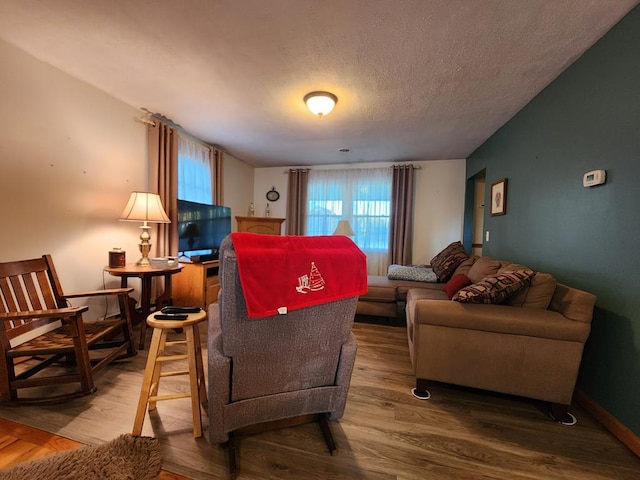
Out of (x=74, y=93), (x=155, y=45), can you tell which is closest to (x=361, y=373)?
(x=155, y=45)

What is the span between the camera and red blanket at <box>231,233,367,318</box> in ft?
3.30

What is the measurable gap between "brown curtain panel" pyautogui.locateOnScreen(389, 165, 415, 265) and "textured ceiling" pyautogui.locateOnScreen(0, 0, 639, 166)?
1.67 meters

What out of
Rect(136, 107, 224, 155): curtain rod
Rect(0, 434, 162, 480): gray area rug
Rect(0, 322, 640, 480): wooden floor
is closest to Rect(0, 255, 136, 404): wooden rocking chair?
Rect(0, 322, 640, 480): wooden floor

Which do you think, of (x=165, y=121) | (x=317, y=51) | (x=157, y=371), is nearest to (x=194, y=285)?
(x=157, y=371)

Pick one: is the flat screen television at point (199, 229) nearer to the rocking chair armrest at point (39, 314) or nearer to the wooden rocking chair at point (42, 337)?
the wooden rocking chair at point (42, 337)

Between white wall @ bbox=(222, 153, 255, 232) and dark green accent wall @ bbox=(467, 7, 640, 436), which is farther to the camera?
white wall @ bbox=(222, 153, 255, 232)

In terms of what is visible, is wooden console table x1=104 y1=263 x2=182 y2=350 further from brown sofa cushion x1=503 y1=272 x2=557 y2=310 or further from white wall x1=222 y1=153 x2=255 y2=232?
brown sofa cushion x1=503 y1=272 x2=557 y2=310

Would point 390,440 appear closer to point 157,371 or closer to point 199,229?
point 157,371

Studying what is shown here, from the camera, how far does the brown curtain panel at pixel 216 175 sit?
4.02m

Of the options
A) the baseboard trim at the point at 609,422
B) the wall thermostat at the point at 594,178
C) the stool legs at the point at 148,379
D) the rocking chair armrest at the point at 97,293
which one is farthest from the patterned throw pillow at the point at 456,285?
the rocking chair armrest at the point at 97,293

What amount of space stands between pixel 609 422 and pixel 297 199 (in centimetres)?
460

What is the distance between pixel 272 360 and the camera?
3.82 ft

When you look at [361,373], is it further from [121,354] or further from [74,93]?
[74,93]

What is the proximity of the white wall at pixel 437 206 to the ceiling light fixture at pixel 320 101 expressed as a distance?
101 inches
